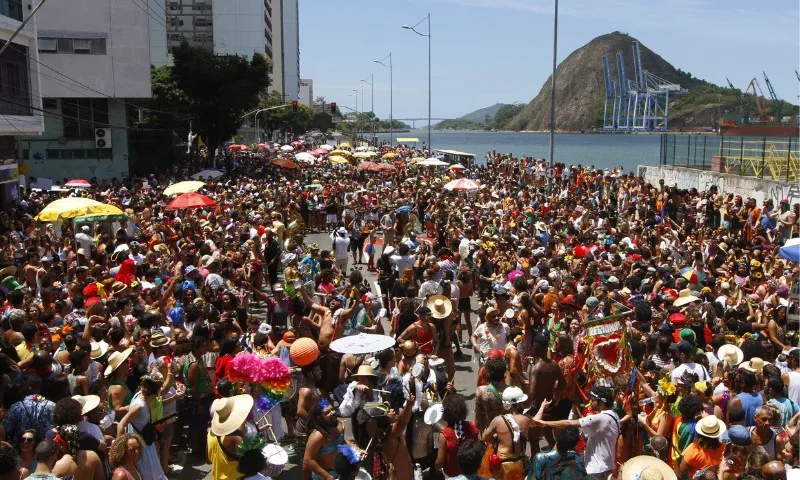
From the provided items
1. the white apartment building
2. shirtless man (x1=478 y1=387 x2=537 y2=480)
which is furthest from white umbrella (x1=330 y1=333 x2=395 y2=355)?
the white apartment building

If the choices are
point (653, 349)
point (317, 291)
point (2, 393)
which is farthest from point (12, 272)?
point (653, 349)

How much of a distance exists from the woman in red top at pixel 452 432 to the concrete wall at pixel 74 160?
113 ft

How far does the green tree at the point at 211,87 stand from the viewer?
45.2 metres

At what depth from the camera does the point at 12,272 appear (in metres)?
11.8

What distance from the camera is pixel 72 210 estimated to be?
13875 millimetres

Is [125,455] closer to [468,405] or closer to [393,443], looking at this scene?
[393,443]

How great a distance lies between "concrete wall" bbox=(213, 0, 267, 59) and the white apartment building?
229 ft

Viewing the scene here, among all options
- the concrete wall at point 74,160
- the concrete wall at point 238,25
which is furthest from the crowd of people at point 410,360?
the concrete wall at point 238,25

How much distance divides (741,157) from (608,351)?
18.4m

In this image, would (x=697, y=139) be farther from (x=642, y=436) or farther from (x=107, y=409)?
(x=107, y=409)

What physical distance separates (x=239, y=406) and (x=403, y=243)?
24.5 feet

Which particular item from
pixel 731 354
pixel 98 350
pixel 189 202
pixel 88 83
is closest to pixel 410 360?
pixel 98 350

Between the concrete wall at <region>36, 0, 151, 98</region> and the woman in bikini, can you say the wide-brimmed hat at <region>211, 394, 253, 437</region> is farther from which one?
the concrete wall at <region>36, 0, 151, 98</region>

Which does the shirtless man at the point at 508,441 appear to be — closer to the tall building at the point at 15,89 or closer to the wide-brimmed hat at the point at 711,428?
the wide-brimmed hat at the point at 711,428
